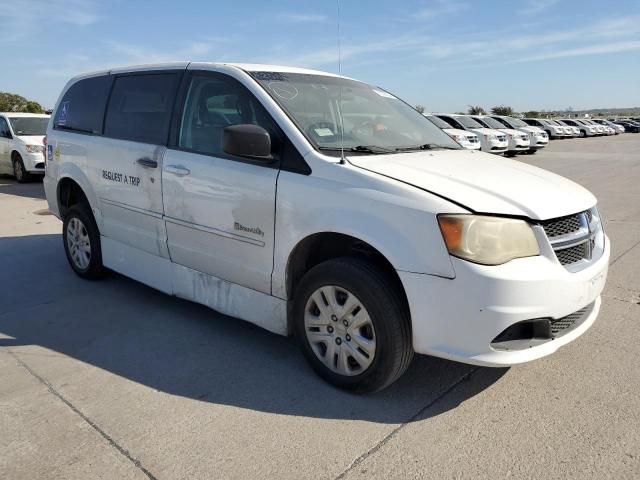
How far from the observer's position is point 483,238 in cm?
262

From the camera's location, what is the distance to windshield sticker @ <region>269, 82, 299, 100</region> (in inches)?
138

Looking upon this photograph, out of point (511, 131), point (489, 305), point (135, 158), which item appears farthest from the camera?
point (511, 131)

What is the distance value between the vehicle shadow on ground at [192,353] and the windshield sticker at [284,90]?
1655 mm

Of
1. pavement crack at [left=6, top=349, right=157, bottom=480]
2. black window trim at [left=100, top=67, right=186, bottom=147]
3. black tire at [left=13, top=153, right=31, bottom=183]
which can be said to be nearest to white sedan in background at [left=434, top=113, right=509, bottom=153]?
black tire at [left=13, top=153, right=31, bottom=183]

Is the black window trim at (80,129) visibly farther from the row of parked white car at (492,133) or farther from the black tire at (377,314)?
the row of parked white car at (492,133)

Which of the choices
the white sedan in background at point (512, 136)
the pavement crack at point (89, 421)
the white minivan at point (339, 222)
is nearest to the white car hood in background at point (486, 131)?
the white sedan in background at point (512, 136)

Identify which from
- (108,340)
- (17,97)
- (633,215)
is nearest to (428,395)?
(108,340)

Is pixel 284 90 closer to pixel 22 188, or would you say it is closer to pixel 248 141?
pixel 248 141

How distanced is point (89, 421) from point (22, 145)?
37.4ft

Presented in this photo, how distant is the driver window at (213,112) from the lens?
11.5ft

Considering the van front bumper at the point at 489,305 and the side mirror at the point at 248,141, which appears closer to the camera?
the van front bumper at the point at 489,305

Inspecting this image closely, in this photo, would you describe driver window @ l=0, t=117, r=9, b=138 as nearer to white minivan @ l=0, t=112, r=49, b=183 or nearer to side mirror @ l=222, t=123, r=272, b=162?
white minivan @ l=0, t=112, r=49, b=183

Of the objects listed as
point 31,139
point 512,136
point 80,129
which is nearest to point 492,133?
point 512,136

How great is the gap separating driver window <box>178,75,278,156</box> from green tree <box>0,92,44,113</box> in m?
33.8
